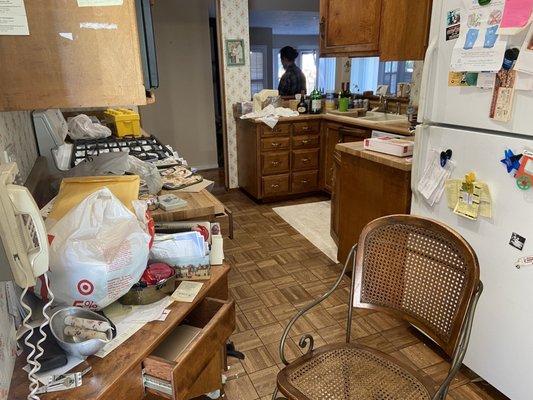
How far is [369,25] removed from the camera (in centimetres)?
252

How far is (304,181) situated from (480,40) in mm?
2783

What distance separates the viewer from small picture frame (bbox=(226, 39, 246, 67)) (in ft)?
12.9

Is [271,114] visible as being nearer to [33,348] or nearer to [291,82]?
[291,82]

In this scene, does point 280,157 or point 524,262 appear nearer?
point 524,262

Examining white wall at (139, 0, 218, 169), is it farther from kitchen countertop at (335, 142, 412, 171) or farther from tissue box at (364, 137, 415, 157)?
tissue box at (364, 137, 415, 157)

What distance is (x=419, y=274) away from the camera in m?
1.26

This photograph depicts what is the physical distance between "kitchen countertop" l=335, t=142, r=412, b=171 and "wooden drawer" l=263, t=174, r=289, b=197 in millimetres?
1546

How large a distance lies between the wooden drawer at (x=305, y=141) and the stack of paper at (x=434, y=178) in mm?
2247

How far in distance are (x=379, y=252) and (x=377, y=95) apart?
10.4ft

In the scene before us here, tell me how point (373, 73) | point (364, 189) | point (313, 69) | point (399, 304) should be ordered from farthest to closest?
point (313, 69) → point (373, 73) → point (364, 189) → point (399, 304)

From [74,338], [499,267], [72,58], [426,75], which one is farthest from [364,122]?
[74,338]

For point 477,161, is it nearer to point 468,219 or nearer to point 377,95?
point 468,219

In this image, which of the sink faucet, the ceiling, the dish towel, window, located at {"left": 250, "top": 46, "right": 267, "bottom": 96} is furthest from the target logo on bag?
window, located at {"left": 250, "top": 46, "right": 267, "bottom": 96}

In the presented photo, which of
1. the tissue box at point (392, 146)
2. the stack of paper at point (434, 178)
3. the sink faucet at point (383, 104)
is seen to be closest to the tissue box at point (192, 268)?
the stack of paper at point (434, 178)
